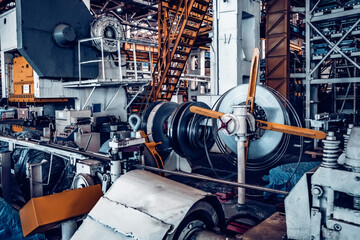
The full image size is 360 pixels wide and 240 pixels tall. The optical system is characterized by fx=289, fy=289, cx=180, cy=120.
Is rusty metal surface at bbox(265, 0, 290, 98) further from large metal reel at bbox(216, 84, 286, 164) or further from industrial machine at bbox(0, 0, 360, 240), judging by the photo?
large metal reel at bbox(216, 84, 286, 164)

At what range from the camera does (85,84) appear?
626 cm

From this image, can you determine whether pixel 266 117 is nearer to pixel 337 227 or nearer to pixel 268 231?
pixel 268 231

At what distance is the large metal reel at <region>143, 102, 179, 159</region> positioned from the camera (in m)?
4.55

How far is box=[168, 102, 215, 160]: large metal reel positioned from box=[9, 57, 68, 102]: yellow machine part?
401 centimetres

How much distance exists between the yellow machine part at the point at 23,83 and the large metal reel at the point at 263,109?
4.65 metres

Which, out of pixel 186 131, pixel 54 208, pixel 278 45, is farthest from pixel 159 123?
pixel 278 45

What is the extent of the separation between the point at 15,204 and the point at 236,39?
4.34 m

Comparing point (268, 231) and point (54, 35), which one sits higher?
point (54, 35)

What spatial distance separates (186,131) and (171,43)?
5.23 meters

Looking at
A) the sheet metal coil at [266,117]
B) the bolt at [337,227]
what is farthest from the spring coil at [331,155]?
the sheet metal coil at [266,117]

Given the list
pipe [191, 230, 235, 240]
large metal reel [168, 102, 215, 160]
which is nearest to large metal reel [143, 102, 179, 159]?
large metal reel [168, 102, 215, 160]

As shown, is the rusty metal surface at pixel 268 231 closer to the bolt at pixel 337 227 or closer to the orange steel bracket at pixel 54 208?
A: the bolt at pixel 337 227

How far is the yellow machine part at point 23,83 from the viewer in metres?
6.48

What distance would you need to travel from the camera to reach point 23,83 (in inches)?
268
